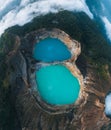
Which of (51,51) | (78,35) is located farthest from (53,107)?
(78,35)

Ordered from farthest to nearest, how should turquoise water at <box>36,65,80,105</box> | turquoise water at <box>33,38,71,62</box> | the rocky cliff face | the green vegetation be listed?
turquoise water at <box>33,38,71,62</box> → the green vegetation → turquoise water at <box>36,65,80,105</box> → the rocky cliff face

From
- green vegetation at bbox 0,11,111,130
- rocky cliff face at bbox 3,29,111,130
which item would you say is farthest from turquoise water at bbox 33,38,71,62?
green vegetation at bbox 0,11,111,130

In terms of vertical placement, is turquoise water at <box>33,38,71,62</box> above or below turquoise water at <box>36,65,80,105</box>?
above

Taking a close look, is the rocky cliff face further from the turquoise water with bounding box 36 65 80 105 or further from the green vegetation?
the turquoise water with bounding box 36 65 80 105

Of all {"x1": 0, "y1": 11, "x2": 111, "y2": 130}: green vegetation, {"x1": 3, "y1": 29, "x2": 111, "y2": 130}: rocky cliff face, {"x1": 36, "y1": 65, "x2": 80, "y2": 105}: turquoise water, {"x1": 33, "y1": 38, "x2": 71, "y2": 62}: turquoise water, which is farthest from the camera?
{"x1": 33, "y1": 38, "x2": 71, "y2": 62}: turquoise water

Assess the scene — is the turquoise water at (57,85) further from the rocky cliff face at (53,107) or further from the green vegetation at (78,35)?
the green vegetation at (78,35)

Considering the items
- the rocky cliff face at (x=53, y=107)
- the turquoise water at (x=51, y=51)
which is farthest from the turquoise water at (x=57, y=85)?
the turquoise water at (x=51, y=51)

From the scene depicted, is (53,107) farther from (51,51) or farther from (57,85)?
(51,51)
